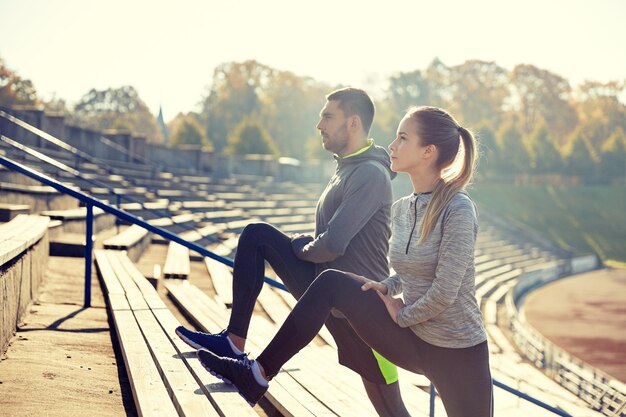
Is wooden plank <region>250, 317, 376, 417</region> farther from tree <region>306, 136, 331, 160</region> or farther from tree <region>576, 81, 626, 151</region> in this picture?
tree <region>576, 81, 626, 151</region>

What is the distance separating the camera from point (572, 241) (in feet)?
141

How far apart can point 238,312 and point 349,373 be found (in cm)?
150

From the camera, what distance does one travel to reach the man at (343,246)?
307cm

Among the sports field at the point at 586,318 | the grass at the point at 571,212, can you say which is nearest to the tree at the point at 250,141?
the sports field at the point at 586,318

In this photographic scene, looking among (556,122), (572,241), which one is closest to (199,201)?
(572,241)

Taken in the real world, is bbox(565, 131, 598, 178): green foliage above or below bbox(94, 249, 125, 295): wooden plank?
above

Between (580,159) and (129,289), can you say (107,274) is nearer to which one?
(129,289)

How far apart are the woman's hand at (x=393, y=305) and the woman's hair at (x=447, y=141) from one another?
0.43 m

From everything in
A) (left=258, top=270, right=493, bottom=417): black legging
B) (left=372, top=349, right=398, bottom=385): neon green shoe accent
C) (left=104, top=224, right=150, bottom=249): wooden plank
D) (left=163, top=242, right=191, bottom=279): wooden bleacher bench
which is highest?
(left=258, top=270, right=493, bottom=417): black legging

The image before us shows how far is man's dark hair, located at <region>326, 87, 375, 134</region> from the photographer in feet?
11.4

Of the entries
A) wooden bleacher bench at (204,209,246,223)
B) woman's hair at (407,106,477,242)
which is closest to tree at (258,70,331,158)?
wooden bleacher bench at (204,209,246,223)

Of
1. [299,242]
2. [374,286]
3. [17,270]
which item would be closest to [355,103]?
[299,242]

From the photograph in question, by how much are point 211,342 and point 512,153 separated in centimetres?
5249

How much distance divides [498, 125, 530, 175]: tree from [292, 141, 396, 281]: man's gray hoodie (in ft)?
169
